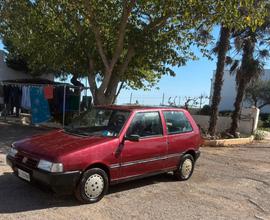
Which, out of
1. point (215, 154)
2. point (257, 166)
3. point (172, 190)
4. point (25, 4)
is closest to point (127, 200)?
point (172, 190)

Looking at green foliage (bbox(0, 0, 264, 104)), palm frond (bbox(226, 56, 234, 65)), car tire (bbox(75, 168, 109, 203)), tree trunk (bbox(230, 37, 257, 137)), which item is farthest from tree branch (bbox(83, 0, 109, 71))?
palm frond (bbox(226, 56, 234, 65))

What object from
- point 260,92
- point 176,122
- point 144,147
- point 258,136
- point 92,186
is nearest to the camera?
point 92,186

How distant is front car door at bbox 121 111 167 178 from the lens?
23.4 feet

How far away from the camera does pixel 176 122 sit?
8.52m

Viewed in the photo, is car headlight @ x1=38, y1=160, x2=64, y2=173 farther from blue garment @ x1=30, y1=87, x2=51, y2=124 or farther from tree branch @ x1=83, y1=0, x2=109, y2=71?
blue garment @ x1=30, y1=87, x2=51, y2=124

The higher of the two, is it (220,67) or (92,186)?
(220,67)

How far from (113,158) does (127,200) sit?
0.78m

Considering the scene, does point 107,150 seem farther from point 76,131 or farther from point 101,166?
point 76,131

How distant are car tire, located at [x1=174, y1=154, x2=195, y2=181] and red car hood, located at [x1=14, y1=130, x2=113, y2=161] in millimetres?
2230

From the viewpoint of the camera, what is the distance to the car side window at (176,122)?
27.0ft

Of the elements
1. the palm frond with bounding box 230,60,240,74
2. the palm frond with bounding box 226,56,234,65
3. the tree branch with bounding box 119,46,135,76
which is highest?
the palm frond with bounding box 226,56,234,65

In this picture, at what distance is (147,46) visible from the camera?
13.6 m

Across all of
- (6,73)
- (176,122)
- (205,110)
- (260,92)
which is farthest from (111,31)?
(260,92)

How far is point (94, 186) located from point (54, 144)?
38.2 inches
